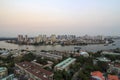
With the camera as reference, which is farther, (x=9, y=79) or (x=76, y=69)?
(x=76, y=69)

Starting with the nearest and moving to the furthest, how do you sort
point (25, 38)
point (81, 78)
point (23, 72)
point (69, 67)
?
point (81, 78) < point (23, 72) < point (69, 67) < point (25, 38)

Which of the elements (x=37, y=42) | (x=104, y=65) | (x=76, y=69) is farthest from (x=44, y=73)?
(x=37, y=42)

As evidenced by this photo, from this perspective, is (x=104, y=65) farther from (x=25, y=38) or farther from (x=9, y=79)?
(x=25, y=38)

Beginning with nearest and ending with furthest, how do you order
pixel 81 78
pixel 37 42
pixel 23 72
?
pixel 81 78, pixel 23 72, pixel 37 42

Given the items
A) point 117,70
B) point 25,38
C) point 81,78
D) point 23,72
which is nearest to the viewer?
point 81,78

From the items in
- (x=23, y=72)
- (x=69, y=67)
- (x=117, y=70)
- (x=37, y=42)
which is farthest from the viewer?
(x=37, y=42)

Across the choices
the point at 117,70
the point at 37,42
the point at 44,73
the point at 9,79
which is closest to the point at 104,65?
the point at 117,70

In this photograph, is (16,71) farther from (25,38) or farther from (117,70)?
(25,38)

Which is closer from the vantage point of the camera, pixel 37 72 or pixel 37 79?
pixel 37 79
